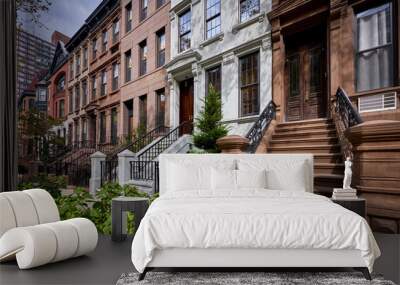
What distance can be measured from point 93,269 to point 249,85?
8.98 feet

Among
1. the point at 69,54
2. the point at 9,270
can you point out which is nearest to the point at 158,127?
the point at 69,54

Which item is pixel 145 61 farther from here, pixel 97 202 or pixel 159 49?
pixel 97 202

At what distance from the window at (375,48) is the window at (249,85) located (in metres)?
1.12

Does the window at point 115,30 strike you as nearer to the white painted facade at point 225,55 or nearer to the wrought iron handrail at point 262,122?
the white painted facade at point 225,55

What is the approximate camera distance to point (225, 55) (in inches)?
193

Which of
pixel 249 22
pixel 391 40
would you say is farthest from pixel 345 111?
pixel 249 22

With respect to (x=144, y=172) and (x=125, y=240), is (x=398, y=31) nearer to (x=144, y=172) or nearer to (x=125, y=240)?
(x=144, y=172)

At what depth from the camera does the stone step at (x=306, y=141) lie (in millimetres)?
4551

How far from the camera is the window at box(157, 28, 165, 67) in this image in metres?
5.04

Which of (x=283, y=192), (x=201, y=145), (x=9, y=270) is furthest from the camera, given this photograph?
(x=201, y=145)

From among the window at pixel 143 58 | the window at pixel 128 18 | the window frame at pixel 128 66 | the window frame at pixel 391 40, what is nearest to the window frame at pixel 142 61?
the window at pixel 143 58

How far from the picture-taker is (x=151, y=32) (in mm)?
5016

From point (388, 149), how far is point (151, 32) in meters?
3.06

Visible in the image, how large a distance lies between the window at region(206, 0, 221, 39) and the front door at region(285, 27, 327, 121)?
0.90 meters
